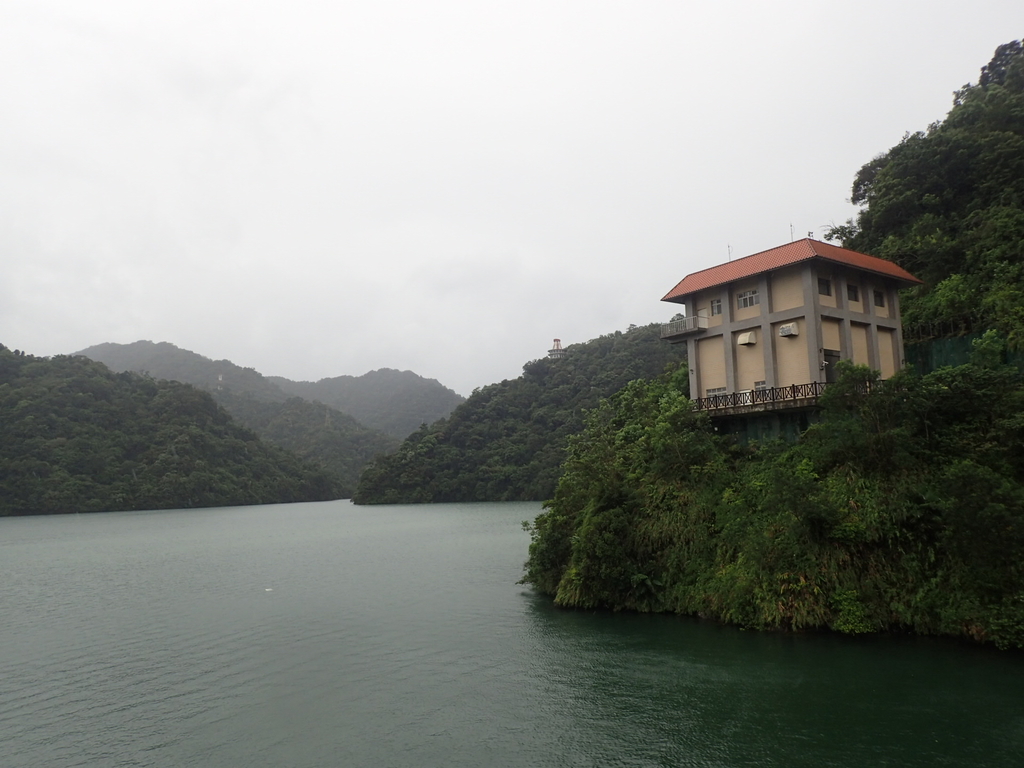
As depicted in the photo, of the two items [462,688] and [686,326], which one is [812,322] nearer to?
[686,326]

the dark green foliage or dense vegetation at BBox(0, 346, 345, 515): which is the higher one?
dense vegetation at BBox(0, 346, 345, 515)

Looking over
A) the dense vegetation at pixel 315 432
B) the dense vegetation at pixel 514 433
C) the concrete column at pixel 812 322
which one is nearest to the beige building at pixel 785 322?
the concrete column at pixel 812 322

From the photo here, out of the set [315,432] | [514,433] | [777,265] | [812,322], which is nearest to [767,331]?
[812,322]

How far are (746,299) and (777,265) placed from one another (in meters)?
2.12

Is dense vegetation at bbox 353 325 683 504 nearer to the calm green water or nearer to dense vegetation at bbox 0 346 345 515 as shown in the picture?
dense vegetation at bbox 0 346 345 515

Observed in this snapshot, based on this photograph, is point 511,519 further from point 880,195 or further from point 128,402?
point 128,402

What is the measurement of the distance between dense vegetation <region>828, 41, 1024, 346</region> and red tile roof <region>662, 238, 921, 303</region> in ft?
8.01

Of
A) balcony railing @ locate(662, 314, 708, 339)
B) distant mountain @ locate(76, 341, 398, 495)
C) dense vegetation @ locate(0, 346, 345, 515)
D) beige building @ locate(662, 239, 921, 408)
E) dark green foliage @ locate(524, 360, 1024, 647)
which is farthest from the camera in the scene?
distant mountain @ locate(76, 341, 398, 495)

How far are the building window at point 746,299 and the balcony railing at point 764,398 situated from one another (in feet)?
11.2

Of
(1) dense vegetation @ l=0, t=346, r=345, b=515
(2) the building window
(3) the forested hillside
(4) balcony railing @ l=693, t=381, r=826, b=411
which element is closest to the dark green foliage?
(3) the forested hillside

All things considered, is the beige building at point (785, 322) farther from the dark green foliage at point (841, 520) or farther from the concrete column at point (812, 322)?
the dark green foliage at point (841, 520)

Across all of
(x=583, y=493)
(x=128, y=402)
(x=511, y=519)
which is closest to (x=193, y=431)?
(x=128, y=402)

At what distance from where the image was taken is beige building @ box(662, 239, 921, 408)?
24.9 meters

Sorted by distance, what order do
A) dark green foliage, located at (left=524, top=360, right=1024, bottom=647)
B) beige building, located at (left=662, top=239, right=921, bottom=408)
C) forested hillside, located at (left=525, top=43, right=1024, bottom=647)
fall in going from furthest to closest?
1. beige building, located at (left=662, top=239, right=921, bottom=408)
2. forested hillside, located at (left=525, top=43, right=1024, bottom=647)
3. dark green foliage, located at (left=524, top=360, right=1024, bottom=647)
